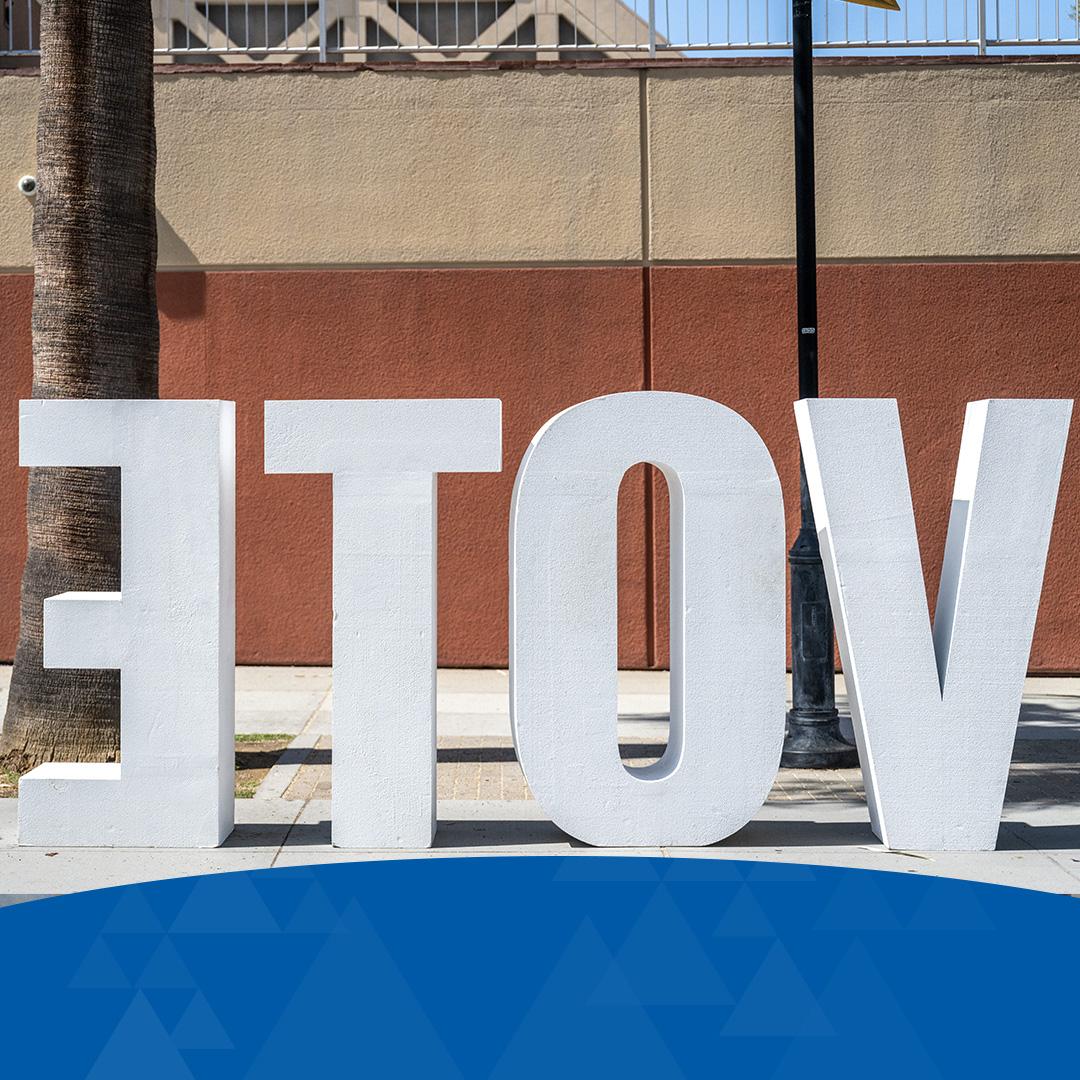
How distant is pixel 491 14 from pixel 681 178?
4.39 m

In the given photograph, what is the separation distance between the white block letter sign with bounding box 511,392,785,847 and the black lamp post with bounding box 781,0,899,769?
2130 mm

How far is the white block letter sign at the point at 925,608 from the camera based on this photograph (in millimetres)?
6527

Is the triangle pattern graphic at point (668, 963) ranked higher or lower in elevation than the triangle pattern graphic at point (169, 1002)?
lower

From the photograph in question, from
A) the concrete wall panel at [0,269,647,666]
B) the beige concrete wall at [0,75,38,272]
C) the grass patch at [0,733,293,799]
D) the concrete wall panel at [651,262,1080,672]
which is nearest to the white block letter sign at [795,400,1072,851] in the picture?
the grass patch at [0,733,293,799]

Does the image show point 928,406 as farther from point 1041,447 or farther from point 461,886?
point 461,886

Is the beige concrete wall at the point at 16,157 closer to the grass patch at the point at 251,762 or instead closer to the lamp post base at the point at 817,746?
the grass patch at the point at 251,762

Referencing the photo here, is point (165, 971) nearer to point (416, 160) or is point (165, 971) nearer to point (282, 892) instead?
point (282, 892)

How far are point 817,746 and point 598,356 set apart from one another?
512 centimetres

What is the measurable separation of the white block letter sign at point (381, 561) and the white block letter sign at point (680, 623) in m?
0.41

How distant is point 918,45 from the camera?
13055 mm

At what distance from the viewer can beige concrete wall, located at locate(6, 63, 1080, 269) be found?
12.6 metres

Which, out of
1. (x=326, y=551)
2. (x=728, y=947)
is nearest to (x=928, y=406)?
(x=326, y=551)
